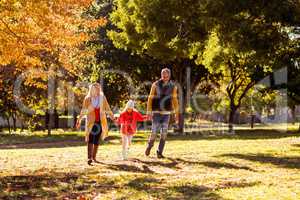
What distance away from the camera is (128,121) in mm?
14547

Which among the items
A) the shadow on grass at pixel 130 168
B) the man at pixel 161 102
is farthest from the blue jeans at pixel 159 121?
the shadow on grass at pixel 130 168

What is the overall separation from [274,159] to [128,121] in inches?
→ 158

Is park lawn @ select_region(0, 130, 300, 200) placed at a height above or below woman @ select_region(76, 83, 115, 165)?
below

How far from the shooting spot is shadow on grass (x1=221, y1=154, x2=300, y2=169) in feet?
40.5

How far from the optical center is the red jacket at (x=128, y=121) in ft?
47.4

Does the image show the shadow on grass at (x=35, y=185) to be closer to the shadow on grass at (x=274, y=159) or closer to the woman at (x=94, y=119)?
the woman at (x=94, y=119)

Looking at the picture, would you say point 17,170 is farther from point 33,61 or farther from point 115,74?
point 115,74

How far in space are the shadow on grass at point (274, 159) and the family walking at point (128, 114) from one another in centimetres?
216

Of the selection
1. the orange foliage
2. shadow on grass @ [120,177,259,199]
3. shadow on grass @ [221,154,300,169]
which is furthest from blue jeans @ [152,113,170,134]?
shadow on grass @ [120,177,259,199]

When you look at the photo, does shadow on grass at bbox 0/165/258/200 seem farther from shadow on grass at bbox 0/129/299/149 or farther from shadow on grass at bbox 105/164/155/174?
shadow on grass at bbox 0/129/299/149

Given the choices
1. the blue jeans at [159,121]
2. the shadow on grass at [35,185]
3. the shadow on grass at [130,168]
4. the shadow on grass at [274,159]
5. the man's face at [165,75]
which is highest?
the man's face at [165,75]

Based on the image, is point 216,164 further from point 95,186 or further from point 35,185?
point 35,185

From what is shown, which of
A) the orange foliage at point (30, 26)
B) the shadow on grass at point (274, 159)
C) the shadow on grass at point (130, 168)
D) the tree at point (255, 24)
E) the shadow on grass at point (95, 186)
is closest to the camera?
the shadow on grass at point (95, 186)

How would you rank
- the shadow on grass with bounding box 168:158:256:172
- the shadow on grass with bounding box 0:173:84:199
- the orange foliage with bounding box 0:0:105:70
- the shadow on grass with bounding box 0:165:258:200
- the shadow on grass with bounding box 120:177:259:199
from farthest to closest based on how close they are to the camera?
1. the shadow on grass with bounding box 168:158:256:172
2. the orange foliage with bounding box 0:0:105:70
3. the shadow on grass with bounding box 0:173:84:199
4. the shadow on grass with bounding box 0:165:258:200
5. the shadow on grass with bounding box 120:177:259:199
